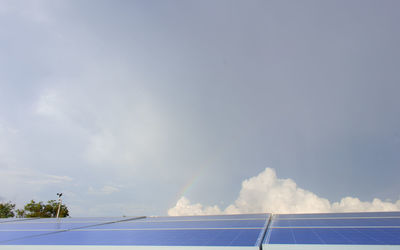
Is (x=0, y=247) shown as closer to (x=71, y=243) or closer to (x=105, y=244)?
(x=71, y=243)

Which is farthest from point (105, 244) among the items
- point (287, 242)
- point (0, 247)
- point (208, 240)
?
point (287, 242)

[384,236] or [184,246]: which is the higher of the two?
[384,236]

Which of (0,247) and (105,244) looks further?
(0,247)

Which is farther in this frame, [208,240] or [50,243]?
[50,243]

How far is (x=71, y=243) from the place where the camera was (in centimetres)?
927

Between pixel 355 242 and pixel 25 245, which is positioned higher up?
pixel 355 242

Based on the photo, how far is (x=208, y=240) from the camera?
860 centimetres

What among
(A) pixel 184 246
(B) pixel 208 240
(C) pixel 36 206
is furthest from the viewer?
(C) pixel 36 206

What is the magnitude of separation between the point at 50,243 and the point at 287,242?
8.84m

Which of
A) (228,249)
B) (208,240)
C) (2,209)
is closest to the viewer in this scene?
(228,249)

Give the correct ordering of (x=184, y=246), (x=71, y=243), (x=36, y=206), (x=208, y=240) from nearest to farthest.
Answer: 1. (x=184, y=246)
2. (x=208, y=240)
3. (x=71, y=243)
4. (x=36, y=206)

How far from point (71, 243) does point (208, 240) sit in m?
5.27

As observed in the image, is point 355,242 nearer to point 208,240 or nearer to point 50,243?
point 208,240

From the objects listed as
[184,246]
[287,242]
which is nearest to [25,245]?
[184,246]
